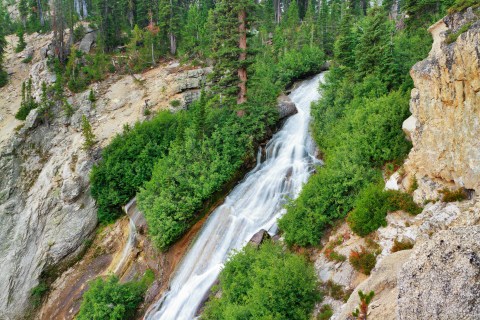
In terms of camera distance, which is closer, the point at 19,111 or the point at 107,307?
the point at 107,307

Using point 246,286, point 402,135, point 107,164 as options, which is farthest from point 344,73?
point 107,164

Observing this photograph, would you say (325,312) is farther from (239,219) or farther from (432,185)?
(239,219)

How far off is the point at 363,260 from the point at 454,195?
13.1 ft

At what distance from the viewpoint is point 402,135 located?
16.6 m

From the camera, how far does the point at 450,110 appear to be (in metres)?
12.6

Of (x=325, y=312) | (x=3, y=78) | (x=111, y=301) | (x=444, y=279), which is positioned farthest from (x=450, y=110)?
(x=3, y=78)

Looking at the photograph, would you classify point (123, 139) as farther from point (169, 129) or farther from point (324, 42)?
point (324, 42)

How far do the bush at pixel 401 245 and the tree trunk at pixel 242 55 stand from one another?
15.5m

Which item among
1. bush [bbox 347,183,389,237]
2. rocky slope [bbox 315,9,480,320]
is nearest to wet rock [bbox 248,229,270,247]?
rocky slope [bbox 315,9,480,320]

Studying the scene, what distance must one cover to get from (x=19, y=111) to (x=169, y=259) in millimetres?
25850

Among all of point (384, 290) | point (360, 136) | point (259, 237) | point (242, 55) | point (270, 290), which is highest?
point (242, 55)

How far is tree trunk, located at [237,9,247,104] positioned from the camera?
24.4 metres

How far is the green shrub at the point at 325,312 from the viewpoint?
39.8 ft

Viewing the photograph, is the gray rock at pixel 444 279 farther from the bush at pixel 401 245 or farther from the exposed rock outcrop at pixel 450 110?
the exposed rock outcrop at pixel 450 110
